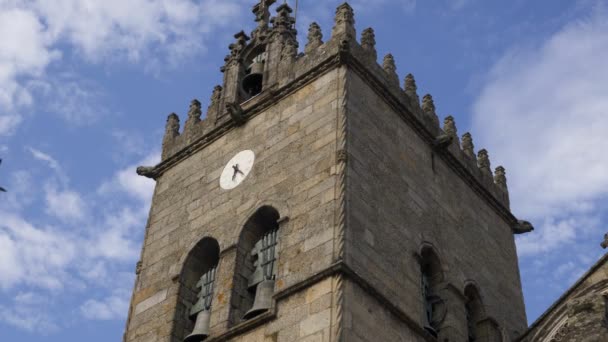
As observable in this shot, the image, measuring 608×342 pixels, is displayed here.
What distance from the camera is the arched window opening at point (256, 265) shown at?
56.2ft

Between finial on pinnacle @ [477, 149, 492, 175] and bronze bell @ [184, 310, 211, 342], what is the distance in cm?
712

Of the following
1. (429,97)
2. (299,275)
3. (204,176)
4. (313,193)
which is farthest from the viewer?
(429,97)

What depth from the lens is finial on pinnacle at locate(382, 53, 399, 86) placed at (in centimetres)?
2028

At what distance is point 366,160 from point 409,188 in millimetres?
1195

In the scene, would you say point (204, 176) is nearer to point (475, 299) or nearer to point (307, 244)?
point (307, 244)

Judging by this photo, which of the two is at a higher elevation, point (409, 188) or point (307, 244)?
point (409, 188)

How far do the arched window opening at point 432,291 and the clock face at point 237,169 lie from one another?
341cm

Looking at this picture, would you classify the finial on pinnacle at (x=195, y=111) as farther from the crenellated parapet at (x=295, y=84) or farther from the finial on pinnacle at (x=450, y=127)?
the finial on pinnacle at (x=450, y=127)

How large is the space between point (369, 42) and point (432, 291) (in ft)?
16.1

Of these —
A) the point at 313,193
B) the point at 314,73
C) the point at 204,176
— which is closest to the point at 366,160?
the point at 313,193

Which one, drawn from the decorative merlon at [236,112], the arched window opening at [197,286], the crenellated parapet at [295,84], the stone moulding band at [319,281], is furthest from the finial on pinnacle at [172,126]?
the stone moulding band at [319,281]

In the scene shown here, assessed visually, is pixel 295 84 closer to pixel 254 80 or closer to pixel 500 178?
pixel 254 80

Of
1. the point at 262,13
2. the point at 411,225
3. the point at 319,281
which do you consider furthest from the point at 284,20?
the point at 319,281

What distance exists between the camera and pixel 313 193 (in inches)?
688
